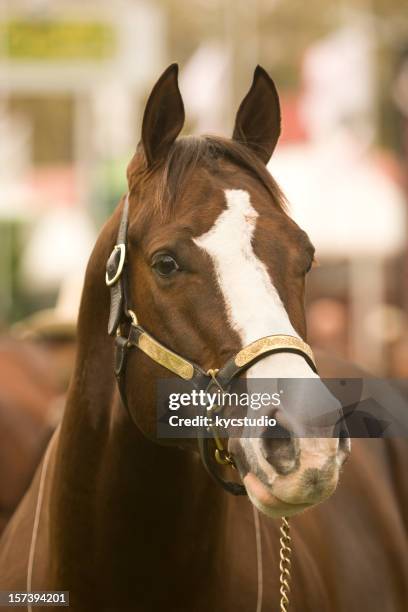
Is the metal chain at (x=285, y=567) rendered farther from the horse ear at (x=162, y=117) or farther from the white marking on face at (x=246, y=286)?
the horse ear at (x=162, y=117)

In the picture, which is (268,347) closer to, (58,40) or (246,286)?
(246,286)

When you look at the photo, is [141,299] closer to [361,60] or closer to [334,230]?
[334,230]

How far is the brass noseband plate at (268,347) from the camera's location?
104 inches

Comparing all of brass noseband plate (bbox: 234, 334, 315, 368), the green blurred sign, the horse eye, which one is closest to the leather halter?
brass noseband plate (bbox: 234, 334, 315, 368)

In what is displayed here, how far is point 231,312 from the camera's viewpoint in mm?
2775

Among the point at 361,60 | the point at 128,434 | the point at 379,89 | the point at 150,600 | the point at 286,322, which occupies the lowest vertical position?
the point at 150,600

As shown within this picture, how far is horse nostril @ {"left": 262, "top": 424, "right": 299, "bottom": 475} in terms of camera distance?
2557 millimetres

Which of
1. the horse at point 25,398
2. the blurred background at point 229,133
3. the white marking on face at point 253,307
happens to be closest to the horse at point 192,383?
the white marking on face at point 253,307

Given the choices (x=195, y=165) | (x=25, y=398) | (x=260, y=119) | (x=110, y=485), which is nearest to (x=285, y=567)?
(x=110, y=485)

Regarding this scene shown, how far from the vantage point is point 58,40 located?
42.9 ft

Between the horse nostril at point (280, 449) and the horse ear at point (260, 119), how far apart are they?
1054mm

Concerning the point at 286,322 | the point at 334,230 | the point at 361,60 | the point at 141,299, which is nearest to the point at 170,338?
the point at 141,299

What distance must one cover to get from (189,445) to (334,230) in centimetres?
1179

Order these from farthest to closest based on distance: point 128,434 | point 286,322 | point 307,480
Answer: point 128,434 → point 286,322 → point 307,480
